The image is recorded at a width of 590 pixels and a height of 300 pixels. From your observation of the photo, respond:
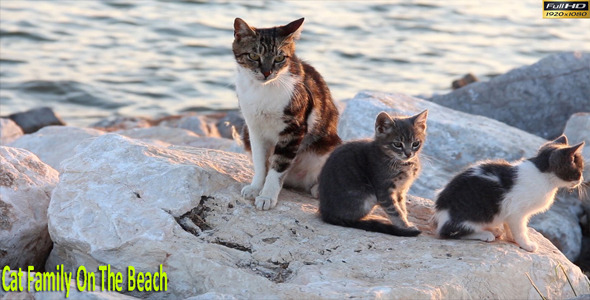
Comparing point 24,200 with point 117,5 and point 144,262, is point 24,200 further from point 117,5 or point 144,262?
point 117,5

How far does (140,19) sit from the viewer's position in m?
16.2

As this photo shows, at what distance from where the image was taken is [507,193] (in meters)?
5.43

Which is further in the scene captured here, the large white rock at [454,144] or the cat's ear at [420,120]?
the large white rock at [454,144]

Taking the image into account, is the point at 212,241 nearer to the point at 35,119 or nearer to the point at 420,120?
the point at 420,120

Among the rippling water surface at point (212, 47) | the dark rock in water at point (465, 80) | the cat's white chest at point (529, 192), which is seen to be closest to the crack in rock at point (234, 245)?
the cat's white chest at point (529, 192)

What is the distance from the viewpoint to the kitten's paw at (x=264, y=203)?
19.0ft

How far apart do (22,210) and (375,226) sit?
2481 mm

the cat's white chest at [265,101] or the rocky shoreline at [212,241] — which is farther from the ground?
the cat's white chest at [265,101]

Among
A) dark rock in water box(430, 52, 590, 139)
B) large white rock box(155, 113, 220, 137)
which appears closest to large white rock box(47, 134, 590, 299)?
dark rock in water box(430, 52, 590, 139)

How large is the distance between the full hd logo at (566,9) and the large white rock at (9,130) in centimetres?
783

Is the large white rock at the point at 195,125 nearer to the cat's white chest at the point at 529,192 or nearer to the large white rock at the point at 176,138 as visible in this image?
the large white rock at the point at 176,138

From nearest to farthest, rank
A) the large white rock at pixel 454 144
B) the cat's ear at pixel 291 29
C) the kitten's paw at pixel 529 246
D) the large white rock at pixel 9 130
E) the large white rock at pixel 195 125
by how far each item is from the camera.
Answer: the kitten's paw at pixel 529 246
the cat's ear at pixel 291 29
the large white rock at pixel 454 144
the large white rock at pixel 9 130
the large white rock at pixel 195 125

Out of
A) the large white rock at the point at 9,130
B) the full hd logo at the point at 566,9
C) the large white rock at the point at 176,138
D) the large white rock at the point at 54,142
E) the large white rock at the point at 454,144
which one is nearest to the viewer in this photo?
the large white rock at the point at 454,144

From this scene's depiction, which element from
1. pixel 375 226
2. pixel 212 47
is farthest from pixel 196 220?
pixel 212 47
